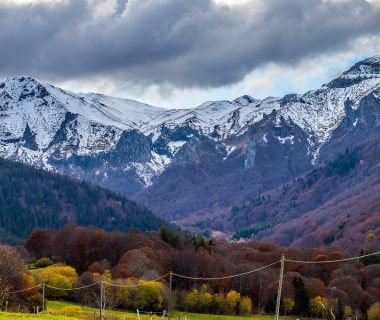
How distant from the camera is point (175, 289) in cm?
16125

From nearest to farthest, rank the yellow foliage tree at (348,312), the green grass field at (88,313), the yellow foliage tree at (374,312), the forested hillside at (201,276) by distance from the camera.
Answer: the green grass field at (88,313) → the forested hillside at (201,276) → the yellow foliage tree at (374,312) → the yellow foliage tree at (348,312)

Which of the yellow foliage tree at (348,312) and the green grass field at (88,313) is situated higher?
the yellow foliage tree at (348,312)

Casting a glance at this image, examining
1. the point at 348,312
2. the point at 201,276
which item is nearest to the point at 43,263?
the point at 201,276

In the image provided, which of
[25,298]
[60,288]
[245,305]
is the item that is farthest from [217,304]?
[25,298]

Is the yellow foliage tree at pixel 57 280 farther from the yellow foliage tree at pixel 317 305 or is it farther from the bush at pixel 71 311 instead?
the yellow foliage tree at pixel 317 305

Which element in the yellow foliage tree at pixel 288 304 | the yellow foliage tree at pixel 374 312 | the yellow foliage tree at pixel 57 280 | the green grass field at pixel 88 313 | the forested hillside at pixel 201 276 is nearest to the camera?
the green grass field at pixel 88 313

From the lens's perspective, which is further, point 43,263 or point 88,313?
point 43,263

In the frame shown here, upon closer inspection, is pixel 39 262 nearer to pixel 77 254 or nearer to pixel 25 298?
pixel 77 254

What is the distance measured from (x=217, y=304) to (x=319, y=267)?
48.5m

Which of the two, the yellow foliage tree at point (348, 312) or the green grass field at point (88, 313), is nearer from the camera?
the green grass field at point (88, 313)

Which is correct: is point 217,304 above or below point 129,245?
below

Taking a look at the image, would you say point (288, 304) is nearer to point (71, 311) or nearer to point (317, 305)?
point (317, 305)

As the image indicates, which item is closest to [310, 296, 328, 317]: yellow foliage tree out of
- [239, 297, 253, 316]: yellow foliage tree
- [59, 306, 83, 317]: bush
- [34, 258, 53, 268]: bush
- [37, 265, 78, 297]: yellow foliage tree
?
[239, 297, 253, 316]: yellow foliage tree

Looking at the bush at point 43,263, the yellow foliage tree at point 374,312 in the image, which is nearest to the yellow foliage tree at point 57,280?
the bush at point 43,263
